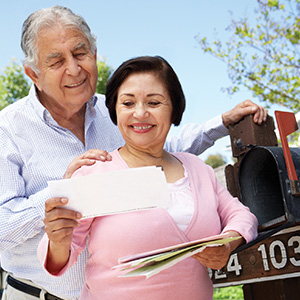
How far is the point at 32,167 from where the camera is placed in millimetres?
2072

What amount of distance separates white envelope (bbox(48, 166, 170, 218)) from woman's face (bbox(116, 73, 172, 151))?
15.0 inches

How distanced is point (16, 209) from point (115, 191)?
2.06ft

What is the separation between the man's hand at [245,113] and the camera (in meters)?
2.42

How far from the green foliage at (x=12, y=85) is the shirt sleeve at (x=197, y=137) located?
11089 millimetres

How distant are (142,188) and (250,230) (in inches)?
20.7

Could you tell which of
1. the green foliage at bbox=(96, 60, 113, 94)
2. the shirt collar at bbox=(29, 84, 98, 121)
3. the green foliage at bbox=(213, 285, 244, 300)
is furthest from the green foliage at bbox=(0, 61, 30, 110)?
the shirt collar at bbox=(29, 84, 98, 121)

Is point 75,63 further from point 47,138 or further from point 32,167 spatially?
point 32,167

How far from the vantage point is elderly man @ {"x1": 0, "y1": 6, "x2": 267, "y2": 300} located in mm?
1975

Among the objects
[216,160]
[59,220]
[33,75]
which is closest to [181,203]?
[59,220]

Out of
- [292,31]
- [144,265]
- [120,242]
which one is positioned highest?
[292,31]

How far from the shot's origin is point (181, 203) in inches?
66.3

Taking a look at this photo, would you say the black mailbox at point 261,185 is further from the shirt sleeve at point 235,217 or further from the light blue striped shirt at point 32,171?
the light blue striped shirt at point 32,171

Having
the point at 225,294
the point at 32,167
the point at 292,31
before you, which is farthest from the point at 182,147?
the point at 225,294

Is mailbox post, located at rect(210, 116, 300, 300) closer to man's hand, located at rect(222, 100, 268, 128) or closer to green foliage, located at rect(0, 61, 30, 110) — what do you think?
man's hand, located at rect(222, 100, 268, 128)
